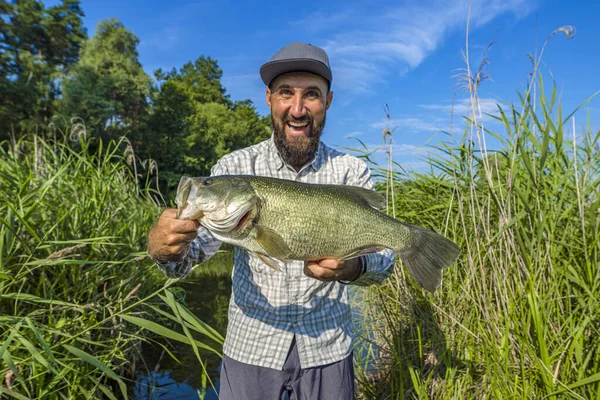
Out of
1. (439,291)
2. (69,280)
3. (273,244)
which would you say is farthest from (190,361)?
(273,244)

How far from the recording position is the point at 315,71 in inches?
91.6

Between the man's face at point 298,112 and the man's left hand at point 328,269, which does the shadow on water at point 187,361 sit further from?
the man's face at point 298,112

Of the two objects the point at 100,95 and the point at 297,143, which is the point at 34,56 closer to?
the point at 100,95

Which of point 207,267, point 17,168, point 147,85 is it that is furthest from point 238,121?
point 17,168

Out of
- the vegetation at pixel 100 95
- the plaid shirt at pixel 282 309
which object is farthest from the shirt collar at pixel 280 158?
the vegetation at pixel 100 95

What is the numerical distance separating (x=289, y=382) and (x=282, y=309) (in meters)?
0.38

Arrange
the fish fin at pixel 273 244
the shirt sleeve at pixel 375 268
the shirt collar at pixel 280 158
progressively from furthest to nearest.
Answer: the shirt collar at pixel 280 158
the shirt sleeve at pixel 375 268
the fish fin at pixel 273 244

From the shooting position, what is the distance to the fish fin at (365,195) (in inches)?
79.7

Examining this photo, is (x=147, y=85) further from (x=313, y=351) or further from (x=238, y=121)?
(x=313, y=351)

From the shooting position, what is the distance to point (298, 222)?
72.9 inches

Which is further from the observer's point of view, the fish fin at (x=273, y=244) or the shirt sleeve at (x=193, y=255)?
the shirt sleeve at (x=193, y=255)

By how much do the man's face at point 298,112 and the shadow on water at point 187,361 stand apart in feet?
6.23

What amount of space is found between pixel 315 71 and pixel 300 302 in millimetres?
1251

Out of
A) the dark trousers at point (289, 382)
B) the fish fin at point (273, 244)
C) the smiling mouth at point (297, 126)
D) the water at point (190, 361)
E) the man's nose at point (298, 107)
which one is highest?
the man's nose at point (298, 107)
